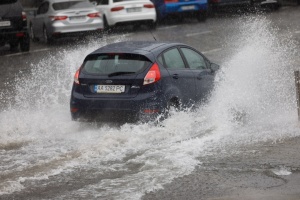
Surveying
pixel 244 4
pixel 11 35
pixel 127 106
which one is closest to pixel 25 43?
pixel 11 35

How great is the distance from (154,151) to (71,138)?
191 centimetres

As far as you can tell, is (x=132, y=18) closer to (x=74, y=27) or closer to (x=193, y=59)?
(x=74, y=27)

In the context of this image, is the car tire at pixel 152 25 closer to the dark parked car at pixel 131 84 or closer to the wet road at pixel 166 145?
the wet road at pixel 166 145

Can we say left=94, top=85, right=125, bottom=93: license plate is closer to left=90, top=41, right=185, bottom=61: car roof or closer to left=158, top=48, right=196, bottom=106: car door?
left=90, top=41, right=185, bottom=61: car roof

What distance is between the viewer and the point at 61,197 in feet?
29.4

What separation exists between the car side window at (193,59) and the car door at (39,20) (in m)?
13.1

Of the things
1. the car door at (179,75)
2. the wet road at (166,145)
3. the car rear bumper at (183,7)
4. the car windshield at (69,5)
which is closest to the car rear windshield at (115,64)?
the car door at (179,75)

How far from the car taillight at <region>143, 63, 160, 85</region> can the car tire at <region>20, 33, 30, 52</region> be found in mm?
11807

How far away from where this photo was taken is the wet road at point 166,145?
9.31 metres

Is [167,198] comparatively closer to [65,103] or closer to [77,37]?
[65,103]

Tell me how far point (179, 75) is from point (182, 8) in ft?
52.1

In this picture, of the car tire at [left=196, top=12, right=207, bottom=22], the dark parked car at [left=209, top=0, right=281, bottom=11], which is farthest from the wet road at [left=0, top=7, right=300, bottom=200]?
the dark parked car at [left=209, top=0, right=281, bottom=11]

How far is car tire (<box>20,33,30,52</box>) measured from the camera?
2376 cm

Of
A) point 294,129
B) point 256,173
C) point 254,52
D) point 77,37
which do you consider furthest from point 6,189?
point 77,37
